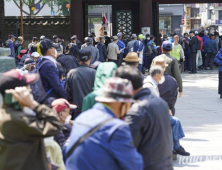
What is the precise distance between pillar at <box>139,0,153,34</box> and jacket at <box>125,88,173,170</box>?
923 inches

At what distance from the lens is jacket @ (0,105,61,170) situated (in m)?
4.55

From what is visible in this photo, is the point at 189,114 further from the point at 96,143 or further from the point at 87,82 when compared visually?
the point at 96,143

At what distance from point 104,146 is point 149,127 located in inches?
41.3

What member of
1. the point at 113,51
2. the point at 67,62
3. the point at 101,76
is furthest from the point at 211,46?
the point at 101,76

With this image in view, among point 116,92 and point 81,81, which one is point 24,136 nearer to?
point 116,92

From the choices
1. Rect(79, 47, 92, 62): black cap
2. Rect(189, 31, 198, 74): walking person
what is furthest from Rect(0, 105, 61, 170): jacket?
Rect(189, 31, 198, 74): walking person

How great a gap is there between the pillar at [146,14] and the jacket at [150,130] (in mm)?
23439

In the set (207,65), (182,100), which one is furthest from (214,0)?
(182,100)

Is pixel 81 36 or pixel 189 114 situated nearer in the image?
pixel 189 114

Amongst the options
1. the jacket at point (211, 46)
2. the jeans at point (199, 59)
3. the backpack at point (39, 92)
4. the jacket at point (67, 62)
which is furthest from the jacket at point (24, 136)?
the jacket at point (211, 46)

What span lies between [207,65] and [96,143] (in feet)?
81.3

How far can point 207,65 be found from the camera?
28453 millimetres

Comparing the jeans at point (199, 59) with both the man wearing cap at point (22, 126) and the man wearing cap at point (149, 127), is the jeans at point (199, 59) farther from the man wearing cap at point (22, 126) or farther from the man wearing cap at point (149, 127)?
the man wearing cap at point (22, 126)

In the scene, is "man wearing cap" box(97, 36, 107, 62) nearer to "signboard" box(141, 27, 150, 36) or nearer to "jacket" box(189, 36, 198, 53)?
"jacket" box(189, 36, 198, 53)
